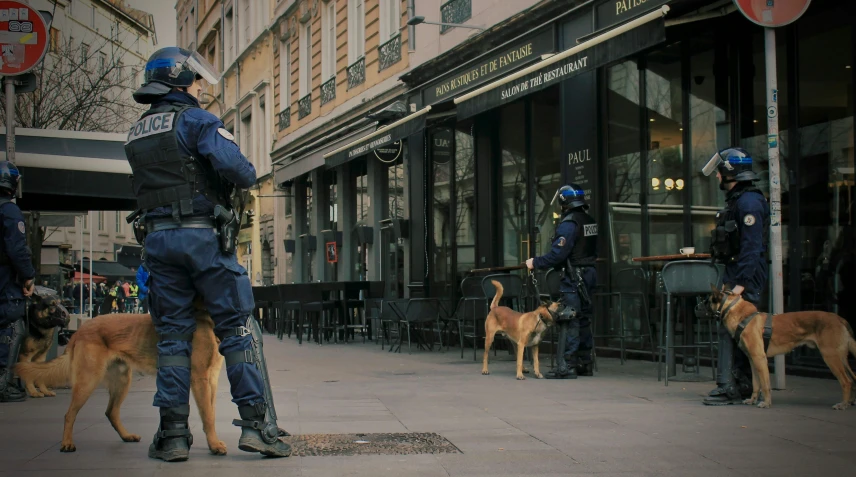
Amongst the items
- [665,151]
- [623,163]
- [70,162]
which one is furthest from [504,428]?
[623,163]

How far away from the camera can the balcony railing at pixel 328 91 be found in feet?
77.2

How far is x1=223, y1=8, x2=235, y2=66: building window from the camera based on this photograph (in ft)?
121

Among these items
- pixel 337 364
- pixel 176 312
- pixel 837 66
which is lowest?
pixel 337 364

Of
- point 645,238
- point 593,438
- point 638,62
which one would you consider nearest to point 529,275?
point 645,238

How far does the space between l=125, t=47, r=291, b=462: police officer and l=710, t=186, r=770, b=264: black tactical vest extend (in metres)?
3.88

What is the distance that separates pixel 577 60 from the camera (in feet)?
32.2

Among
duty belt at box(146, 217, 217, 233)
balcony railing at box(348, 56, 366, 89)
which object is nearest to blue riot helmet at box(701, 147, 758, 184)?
duty belt at box(146, 217, 217, 233)

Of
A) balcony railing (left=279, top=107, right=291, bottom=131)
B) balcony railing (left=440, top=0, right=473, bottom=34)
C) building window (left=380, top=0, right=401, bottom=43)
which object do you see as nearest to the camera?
balcony railing (left=440, top=0, right=473, bottom=34)

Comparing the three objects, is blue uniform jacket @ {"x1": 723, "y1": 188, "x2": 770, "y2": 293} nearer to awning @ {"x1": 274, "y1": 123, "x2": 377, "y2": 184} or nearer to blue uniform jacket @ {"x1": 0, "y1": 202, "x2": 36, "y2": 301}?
blue uniform jacket @ {"x1": 0, "y1": 202, "x2": 36, "y2": 301}

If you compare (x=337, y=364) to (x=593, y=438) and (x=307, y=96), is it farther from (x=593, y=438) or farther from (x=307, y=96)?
(x=307, y=96)

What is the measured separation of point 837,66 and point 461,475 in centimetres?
618

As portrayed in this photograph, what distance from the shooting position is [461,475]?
449 centimetres

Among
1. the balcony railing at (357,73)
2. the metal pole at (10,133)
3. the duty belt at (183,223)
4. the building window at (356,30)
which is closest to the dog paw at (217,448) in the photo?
the duty belt at (183,223)

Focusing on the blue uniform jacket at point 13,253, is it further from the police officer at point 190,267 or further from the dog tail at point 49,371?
the police officer at point 190,267
